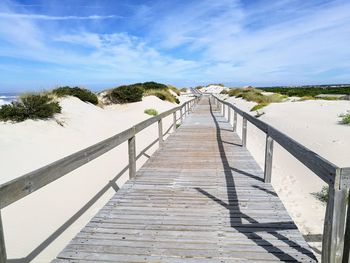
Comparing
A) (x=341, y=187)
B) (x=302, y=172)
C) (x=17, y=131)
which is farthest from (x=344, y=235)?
(x=17, y=131)

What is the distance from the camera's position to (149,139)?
12195mm

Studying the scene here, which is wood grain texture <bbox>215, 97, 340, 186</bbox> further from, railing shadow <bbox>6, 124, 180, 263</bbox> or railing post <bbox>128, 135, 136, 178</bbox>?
railing shadow <bbox>6, 124, 180, 263</bbox>

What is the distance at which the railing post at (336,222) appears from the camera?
2264mm

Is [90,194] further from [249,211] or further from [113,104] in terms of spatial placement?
[113,104]

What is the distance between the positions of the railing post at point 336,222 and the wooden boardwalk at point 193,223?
0.51m

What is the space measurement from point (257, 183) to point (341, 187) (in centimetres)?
285

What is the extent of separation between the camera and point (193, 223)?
3.58 meters

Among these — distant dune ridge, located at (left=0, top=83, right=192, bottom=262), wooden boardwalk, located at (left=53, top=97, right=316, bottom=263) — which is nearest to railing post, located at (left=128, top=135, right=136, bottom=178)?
wooden boardwalk, located at (left=53, top=97, right=316, bottom=263)

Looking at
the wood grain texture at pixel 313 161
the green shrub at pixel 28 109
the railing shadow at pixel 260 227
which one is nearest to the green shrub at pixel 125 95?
the green shrub at pixel 28 109

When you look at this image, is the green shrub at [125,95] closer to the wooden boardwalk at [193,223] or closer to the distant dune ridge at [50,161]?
the distant dune ridge at [50,161]

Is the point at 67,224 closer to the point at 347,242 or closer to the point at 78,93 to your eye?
the point at 347,242

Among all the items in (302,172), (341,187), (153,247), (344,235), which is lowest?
(302,172)

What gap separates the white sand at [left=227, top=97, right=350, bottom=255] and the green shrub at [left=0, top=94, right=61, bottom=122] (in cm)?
740

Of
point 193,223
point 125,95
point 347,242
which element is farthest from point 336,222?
point 125,95
